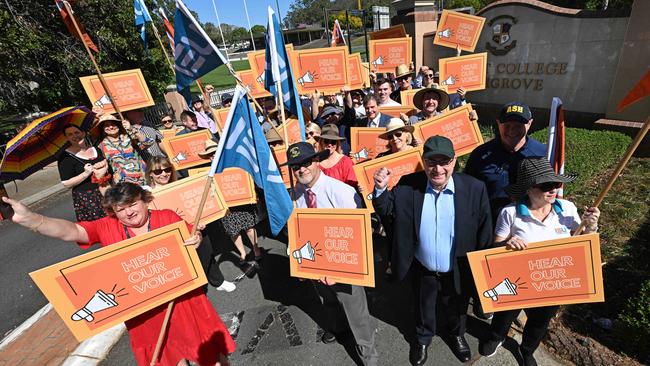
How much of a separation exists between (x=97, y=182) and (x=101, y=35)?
11668 mm

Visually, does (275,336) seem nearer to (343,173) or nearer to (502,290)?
(343,173)

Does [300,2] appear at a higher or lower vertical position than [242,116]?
higher

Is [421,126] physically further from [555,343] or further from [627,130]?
[627,130]

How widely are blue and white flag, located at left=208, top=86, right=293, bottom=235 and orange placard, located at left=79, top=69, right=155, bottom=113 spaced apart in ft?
11.7

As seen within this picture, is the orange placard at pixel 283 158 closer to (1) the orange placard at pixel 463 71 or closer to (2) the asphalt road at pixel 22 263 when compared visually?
(1) the orange placard at pixel 463 71

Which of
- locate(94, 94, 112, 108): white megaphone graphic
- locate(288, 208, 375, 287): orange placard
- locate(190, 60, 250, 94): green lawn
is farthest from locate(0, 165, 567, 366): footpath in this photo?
locate(190, 60, 250, 94): green lawn

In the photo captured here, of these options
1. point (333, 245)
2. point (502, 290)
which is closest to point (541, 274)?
point (502, 290)

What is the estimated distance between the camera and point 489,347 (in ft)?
10.0

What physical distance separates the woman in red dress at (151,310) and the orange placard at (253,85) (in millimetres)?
4613

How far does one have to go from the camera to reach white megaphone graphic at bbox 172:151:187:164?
531 centimetres

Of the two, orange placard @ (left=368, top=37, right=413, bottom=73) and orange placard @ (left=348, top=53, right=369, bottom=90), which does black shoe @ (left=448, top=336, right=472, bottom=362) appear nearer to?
orange placard @ (left=348, top=53, right=369, bottom=90)

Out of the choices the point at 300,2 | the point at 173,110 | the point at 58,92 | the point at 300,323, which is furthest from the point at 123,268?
the point at 300,2

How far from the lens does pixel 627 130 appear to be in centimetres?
661

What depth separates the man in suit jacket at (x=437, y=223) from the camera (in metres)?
2.58
